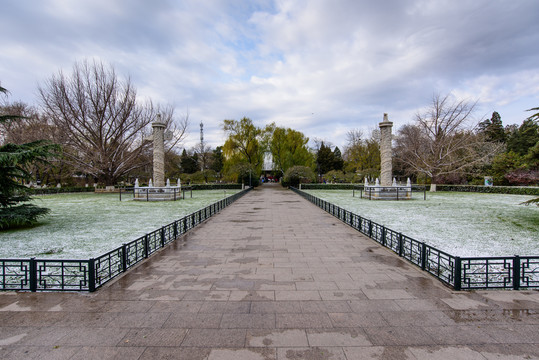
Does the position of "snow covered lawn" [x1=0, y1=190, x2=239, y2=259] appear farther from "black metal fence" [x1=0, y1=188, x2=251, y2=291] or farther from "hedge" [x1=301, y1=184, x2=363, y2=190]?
"hedge" [x1=301, y1=184, x2=363, y2=190]

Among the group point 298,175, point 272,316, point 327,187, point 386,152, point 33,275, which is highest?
point 386,152

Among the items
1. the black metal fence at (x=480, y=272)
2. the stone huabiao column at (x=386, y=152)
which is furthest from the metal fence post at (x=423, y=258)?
the stone huabiao column at (x=386, y=152)

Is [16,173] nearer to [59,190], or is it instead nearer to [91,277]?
[91,277]

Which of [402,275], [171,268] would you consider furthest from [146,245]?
[402,275]

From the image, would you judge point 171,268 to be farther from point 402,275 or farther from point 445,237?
point 445,237

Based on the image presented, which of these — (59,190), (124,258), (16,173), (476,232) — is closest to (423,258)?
(476,232)

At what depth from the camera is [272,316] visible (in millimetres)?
4500

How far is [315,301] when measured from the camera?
16.6 feet

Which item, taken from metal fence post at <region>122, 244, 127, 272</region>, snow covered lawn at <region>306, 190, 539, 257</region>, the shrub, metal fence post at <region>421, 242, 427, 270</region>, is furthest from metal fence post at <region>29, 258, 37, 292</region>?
the shrub

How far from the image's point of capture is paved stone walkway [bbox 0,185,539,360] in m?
3.63

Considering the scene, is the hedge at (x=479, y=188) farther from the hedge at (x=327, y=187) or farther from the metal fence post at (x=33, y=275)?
the metal fence post at (x=33, y=275)

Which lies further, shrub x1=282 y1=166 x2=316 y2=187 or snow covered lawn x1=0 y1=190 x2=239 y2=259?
shrub x1=282 y1=166 x2=316 y2=187

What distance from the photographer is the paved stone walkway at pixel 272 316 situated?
363cm

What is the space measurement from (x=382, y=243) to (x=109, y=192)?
129 feet
